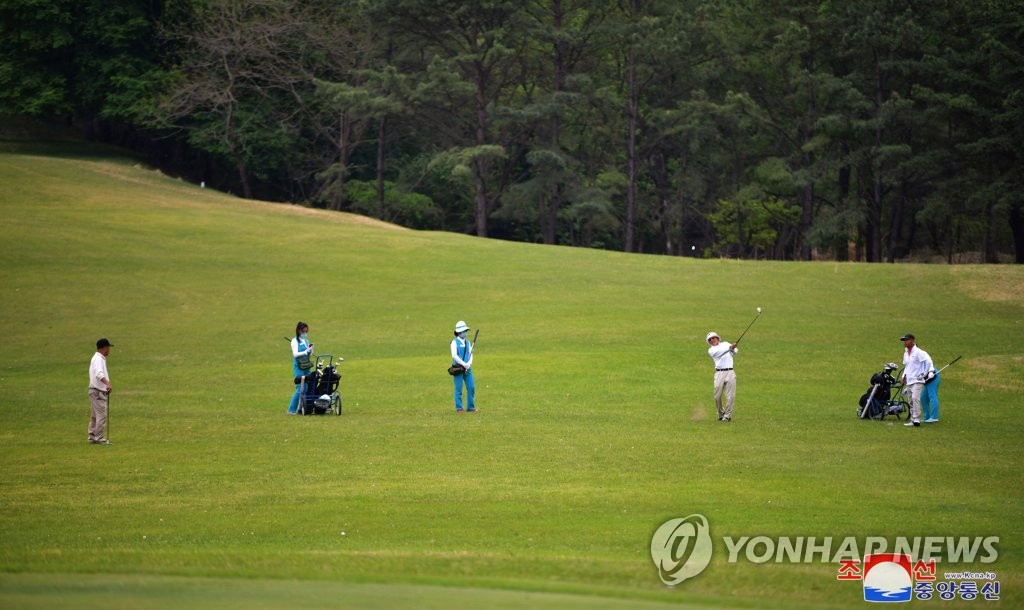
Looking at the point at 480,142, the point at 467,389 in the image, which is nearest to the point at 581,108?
the point at 480,142

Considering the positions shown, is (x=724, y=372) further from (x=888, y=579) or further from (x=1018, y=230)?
(x=1018, y=230)

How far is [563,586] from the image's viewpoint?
11.8 metres

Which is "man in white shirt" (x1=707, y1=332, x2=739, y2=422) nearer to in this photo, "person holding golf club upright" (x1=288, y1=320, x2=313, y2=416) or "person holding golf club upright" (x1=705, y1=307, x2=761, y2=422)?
"person holding golf club upright" (x1=705, y1=307, x2=761, y2=422)

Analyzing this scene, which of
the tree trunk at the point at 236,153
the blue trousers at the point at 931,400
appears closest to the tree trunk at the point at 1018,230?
the blue trousers at the point at 931,400

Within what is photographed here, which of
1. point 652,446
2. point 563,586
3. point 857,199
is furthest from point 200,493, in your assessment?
point 857,199

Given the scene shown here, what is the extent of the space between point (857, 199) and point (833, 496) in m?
61.5

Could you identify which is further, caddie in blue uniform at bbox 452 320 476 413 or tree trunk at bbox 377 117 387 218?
tree trunk at bbox 377 117 387 218

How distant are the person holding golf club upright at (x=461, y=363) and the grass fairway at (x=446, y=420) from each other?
795mm

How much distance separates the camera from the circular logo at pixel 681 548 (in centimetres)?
1251

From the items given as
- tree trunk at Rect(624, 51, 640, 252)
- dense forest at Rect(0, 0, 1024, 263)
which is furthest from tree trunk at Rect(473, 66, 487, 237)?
tree trunk at Rect(624, 51, 640, 252)

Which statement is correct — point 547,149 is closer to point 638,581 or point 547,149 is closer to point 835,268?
point 835,268

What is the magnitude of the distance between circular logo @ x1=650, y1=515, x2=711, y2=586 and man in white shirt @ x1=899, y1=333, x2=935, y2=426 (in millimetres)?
11228

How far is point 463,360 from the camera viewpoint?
25.4m

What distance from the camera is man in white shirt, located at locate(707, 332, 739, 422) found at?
24266 millimetres
